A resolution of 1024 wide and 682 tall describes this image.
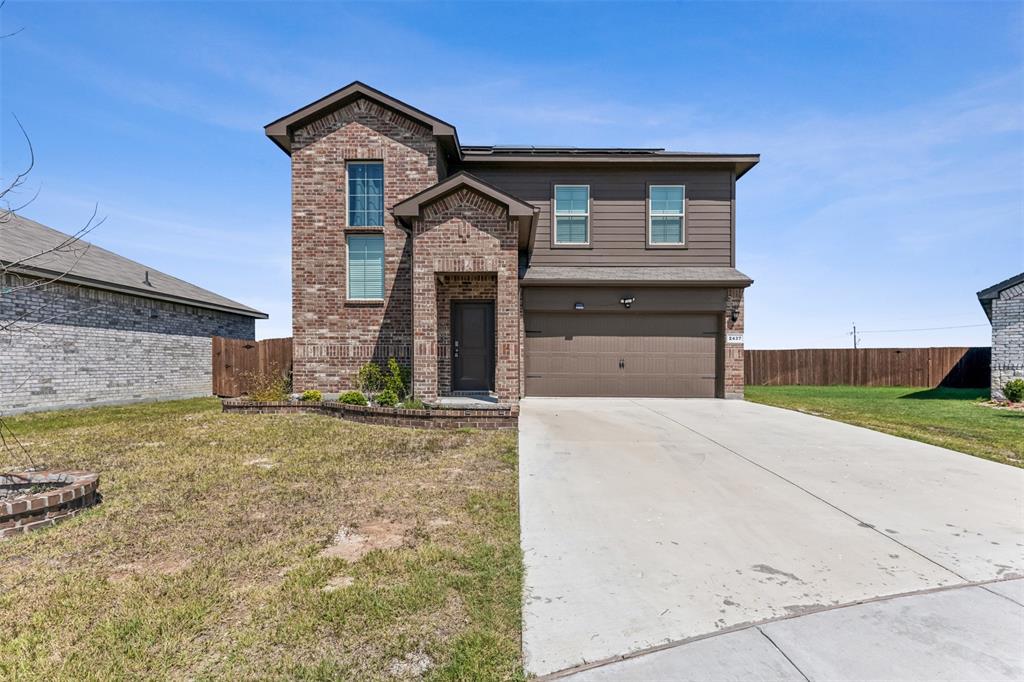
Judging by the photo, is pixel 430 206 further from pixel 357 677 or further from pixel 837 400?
pixel 837 400

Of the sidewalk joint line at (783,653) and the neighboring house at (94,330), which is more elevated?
the neighboring house at (94,330)

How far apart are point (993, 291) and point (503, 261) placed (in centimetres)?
1503

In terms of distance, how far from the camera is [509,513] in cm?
417

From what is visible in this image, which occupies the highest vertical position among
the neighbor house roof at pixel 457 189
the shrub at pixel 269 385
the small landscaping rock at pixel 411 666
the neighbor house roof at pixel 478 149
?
the neighbor house roof at pixel 478 149

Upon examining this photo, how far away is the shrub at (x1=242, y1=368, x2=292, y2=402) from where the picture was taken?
10539 mm

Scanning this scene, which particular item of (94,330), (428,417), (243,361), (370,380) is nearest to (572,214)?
(370,380)

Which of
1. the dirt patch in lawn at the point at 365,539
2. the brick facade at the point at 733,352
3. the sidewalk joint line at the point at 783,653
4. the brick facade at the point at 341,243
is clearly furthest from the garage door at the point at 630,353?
the sidewalk joint line at the point at 783,653

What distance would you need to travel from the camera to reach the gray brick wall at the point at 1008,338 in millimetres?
14141

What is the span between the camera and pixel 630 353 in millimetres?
12711

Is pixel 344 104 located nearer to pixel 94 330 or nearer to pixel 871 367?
pixel 94 330

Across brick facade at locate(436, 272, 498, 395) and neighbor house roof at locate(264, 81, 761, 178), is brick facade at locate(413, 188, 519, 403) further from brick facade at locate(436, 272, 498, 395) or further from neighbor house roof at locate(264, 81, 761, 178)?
neighbor house roof at locate(264, 81, 761, 178)

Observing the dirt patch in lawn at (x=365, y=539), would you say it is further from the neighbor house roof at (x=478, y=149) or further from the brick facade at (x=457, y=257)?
the neighbor house roof at (x=478, y=149)

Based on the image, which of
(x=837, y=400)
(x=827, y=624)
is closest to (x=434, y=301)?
(x=827, y=624)

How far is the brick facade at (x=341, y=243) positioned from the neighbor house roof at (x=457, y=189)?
1.91 meters
